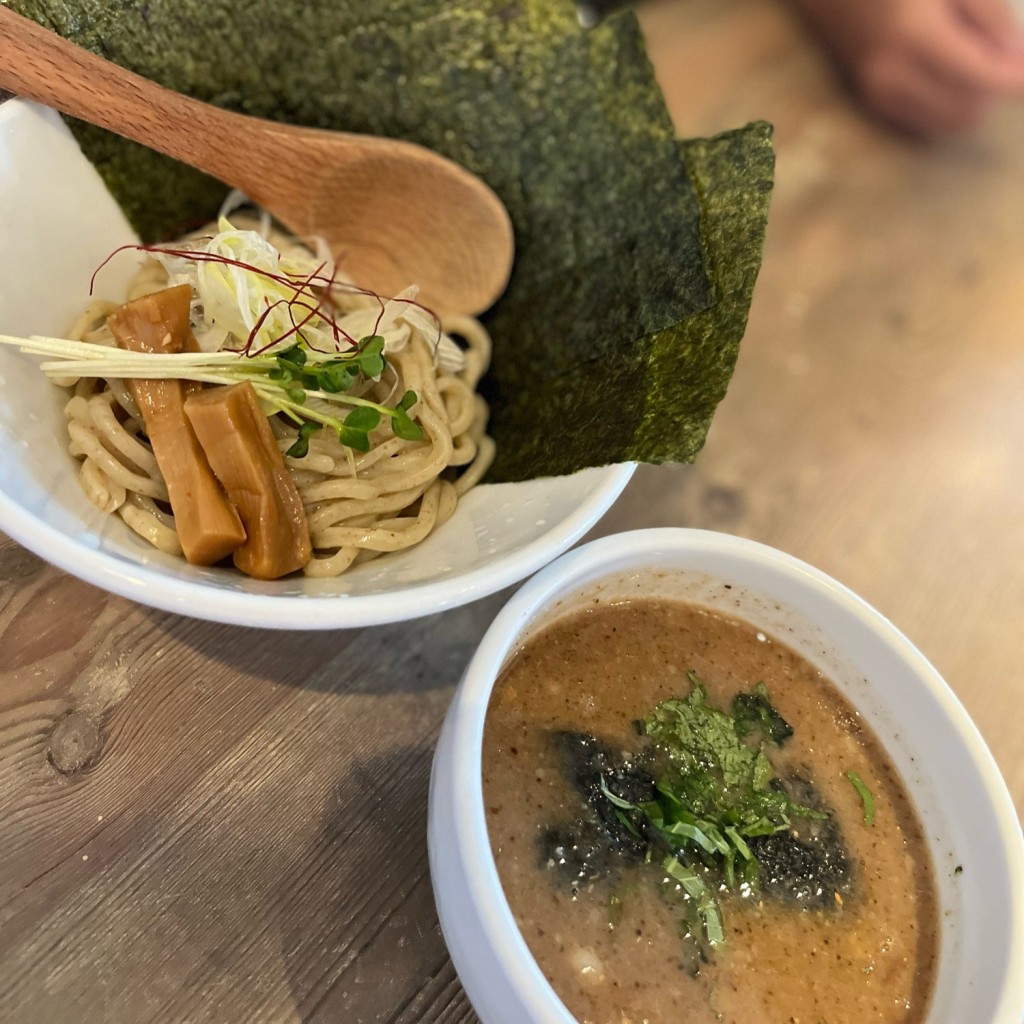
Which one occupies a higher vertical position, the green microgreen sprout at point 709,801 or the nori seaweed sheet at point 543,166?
the nori seaweed sheet at point 543,166

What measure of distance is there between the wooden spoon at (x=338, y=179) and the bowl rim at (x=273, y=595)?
0.56 meters

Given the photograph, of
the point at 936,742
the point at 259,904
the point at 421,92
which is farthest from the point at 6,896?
the point at 421,92

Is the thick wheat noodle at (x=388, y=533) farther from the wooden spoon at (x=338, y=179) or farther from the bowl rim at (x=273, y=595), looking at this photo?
the wooden spoon at (x=338, y=179)

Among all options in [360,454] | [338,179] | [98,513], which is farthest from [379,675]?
[338,179]

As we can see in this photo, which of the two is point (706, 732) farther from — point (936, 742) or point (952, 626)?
point (952, 626)

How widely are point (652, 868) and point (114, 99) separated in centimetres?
114

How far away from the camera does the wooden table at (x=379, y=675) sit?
3.09 feet

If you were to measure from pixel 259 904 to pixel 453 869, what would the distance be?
309 millimetres

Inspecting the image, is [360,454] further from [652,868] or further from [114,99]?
[652,868]

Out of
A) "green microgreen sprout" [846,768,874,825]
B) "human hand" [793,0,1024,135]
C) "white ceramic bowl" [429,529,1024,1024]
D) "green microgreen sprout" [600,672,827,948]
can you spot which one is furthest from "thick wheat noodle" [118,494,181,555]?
"human hand" [793,0,1024,135]

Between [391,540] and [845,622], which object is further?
[391,540]

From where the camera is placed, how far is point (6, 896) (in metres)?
0.92

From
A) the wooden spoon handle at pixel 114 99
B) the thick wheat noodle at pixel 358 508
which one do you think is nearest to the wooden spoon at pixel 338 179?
the wooden spoon handle at pixel 114 99

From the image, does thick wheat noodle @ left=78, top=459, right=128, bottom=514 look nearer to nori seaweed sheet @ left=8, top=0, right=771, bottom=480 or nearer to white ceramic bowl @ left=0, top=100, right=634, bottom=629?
white ceramic bowl @ left=0, top=100, right=634, bottom=629
